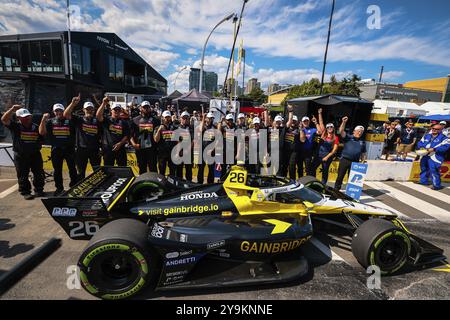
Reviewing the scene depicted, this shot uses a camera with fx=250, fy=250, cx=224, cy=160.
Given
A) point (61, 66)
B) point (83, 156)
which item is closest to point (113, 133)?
point (83, 156)

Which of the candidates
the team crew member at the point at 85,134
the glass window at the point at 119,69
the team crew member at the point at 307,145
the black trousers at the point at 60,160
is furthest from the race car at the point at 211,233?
the glass window at the point at 119,69

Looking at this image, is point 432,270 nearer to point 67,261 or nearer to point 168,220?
point 168,220

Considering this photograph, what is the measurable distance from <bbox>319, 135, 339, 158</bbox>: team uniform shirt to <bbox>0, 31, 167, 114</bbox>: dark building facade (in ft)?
32.2

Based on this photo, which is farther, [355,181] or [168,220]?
[355,181]

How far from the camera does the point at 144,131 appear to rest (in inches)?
211

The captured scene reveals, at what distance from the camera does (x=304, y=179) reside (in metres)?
4.82

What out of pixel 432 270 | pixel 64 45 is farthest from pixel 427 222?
pixel 64 45

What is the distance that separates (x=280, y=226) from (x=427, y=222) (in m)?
3.94

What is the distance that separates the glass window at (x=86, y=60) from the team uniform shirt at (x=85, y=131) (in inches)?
896

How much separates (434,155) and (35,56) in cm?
2944

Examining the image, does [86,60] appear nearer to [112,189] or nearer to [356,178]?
[112,189]

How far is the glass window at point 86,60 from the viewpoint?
2371 centimetres

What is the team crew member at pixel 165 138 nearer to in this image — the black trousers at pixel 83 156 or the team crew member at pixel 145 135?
the team crew member at pixel 145 135
